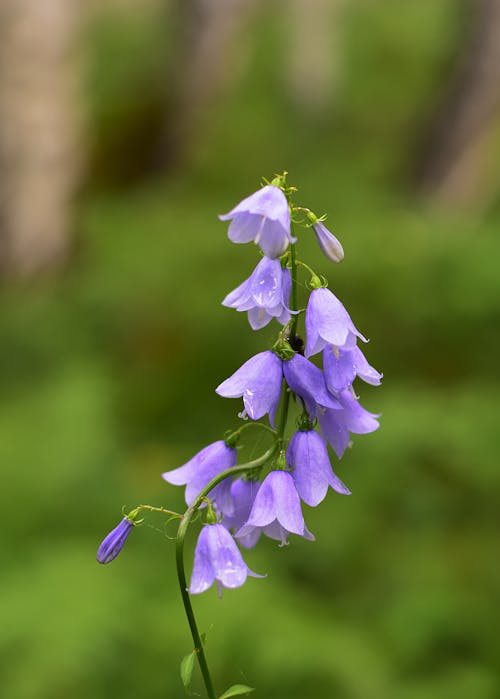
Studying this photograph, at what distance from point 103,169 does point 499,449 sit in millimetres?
5906

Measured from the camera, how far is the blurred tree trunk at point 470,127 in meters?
7.47

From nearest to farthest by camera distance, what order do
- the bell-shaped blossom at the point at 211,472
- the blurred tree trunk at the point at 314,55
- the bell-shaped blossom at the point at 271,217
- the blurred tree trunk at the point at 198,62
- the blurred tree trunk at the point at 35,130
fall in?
the bell-shaped blossom at the point at 271,217 < the bell-shaped blossom at the point at 211,472 < the blurred tree trunk at the point at 35,130 < the blurred tree trunk at the point at 198,62 < the blurred tree trunk at the point at 314,55

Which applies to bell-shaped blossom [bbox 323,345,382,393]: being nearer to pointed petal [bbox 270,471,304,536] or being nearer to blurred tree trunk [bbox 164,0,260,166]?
pointed petal [bbox 270,471,304,536]

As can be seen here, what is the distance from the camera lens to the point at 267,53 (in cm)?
1627

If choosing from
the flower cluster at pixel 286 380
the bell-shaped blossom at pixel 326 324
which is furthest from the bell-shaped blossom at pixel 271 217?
the bell-shaped blossom at pixel 326 324

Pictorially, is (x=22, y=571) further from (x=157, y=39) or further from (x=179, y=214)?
(x=157, y=39)

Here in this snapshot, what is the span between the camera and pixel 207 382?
5.15 meters

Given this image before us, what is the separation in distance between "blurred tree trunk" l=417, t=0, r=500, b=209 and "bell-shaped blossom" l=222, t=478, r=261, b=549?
6666 mm

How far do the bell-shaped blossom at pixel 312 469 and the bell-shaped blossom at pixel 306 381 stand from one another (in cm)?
7

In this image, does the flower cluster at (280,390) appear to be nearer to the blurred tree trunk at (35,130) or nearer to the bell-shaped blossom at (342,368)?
the bell-shaped blossom at (342,368)

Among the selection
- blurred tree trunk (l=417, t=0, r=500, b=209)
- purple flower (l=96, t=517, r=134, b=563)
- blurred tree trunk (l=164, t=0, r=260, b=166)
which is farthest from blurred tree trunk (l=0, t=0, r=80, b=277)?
purple flower (l=96, t=517, r=134, b=563)

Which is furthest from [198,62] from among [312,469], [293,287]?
[312,469]

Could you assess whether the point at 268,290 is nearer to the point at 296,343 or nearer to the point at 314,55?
the point at 296,343

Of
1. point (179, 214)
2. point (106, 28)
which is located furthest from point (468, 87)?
point (106, 28)
